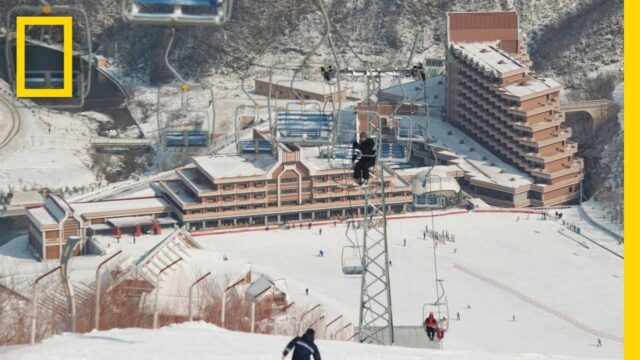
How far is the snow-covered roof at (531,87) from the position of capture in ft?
295

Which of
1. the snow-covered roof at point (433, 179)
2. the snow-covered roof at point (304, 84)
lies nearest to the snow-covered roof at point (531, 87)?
the snow-covered roof at point (433, 179)

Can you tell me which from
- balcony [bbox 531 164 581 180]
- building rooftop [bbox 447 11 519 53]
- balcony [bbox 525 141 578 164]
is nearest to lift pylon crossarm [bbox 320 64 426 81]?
balcony [bbox 531 164 581 180]

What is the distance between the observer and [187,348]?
103 feet

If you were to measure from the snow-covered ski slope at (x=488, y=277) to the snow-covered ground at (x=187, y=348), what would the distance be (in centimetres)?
2181

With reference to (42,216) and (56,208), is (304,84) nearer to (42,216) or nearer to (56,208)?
(56,208)

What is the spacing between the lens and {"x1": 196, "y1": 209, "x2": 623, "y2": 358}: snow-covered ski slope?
58844 mm

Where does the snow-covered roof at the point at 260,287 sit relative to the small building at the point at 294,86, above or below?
below

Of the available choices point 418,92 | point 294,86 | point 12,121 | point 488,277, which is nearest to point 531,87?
point 418,92

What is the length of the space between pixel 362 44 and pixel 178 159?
29.2 meters

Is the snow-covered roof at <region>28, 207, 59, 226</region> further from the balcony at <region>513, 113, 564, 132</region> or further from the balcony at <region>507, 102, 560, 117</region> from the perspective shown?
the balcony at <region>507, 102, 560, 117</region>

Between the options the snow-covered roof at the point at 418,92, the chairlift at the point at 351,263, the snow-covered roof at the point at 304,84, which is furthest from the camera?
the snow-covered roof at the point at 304,84

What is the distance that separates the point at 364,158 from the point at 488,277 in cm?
3360

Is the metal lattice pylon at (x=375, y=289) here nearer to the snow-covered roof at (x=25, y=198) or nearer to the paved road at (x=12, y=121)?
the snow-covered roof at (x=25, y=198)

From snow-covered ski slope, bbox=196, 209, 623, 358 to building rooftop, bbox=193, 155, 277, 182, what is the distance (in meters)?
4.58
